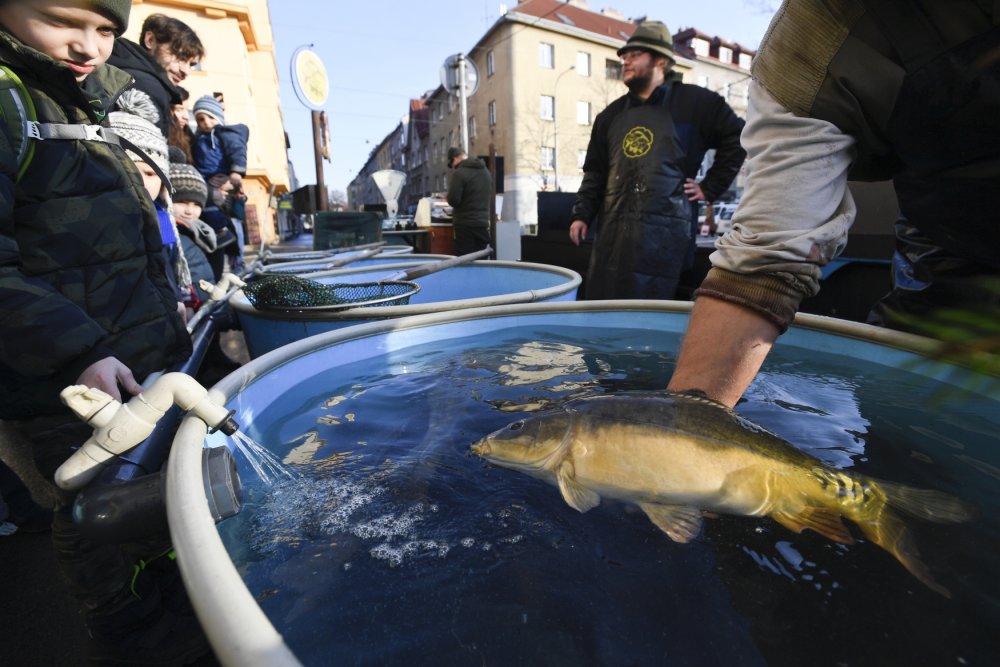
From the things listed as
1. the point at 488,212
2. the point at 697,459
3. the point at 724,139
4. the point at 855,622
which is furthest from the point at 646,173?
the point at 488,212

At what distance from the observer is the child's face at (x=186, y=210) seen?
3.97m

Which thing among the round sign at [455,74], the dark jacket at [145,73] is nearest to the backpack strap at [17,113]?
the dark jacket at [145,73]

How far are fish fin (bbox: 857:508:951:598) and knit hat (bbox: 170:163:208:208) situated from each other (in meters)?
4.61

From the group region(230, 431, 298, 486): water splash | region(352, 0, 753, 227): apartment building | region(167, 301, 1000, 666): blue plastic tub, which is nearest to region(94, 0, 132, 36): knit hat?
region(167, 301, 1000, 666): blue plastic tub

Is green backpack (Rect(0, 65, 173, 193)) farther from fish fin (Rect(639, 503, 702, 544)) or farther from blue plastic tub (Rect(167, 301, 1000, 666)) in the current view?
fish fin (Rect(639, 503, 702, 544))

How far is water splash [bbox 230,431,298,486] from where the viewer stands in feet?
5.30

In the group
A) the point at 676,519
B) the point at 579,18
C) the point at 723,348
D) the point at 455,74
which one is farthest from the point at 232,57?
the point at 579,18

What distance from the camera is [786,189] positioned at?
135cm

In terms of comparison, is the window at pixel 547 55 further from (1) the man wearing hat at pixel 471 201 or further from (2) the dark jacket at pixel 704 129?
(2) the dark jacket at pixel 704 129

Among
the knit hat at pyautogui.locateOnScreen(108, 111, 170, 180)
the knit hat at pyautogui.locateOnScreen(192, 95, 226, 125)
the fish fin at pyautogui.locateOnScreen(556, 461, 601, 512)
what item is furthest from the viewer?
the knit hat at pyautogui.locateOnScreen(192, 95, 226, 125)

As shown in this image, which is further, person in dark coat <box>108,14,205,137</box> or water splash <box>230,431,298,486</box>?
person in dark coat <box>108,14,205,137</box>

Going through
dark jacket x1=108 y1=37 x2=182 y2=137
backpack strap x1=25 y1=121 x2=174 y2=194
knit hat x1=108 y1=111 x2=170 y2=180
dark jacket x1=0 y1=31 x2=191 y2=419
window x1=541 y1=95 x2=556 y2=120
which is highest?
window x1=541 y1=95 x2=556 y2=120

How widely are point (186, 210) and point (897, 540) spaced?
15.9ft

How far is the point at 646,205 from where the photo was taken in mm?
4105
